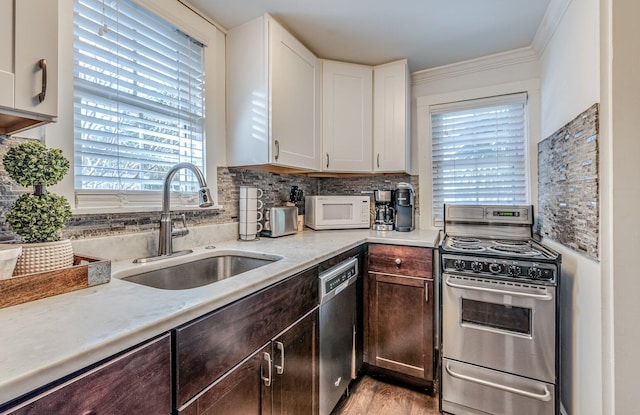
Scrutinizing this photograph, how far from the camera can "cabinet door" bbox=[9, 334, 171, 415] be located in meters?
0.53

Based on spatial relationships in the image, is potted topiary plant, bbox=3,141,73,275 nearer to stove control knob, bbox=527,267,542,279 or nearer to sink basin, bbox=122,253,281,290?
sink basin, bbox=122,253,281,290

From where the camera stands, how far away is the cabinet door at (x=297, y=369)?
1106 mm

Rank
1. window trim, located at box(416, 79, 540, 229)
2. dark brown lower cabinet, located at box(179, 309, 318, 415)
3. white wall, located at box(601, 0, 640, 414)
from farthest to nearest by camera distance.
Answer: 1. window trim, located at box(416, 79, 540, 229)
2. white wall, located at box(601, 0, 640, 414)
3. dark brown lower cabinet, located at box(179, 309, 318, 415)

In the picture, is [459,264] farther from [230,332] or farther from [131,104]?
[131,104]

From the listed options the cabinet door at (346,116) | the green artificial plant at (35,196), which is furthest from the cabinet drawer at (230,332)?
the cabinet door at (346,116)

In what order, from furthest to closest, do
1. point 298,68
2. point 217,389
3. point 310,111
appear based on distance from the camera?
point 310,111 → point 298,68 → point 217,389

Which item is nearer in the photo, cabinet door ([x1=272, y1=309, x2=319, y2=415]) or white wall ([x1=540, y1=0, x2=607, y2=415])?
cabinet door ([x1=272, y1=309, x2=319, y2=415])

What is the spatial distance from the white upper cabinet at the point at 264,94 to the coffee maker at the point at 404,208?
86 centimetres

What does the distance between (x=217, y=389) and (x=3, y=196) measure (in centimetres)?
96

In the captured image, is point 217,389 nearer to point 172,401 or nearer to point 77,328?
point 172,401

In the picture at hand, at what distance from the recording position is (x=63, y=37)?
1.13m

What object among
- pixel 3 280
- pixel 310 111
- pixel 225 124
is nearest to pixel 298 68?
pixel 310 111

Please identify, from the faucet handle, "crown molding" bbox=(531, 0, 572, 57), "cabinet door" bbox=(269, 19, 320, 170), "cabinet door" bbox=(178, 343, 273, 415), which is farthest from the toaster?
"crown molding" bbox=(531, 0, 572, 57)

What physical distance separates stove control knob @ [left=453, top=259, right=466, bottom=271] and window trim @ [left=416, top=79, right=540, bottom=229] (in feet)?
2.77
